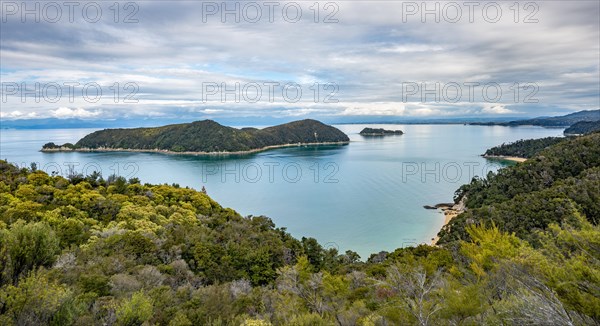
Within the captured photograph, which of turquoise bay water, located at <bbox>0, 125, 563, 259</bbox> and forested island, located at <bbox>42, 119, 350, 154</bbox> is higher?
forested island, located at <bbox>42, 119, 350, 154</bbox>

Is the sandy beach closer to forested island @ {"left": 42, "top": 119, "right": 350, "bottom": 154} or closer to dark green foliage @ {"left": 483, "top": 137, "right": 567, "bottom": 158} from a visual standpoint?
dark green foliage @ {"left": 483, "top": 137, "right": 567, "bottom": 158}

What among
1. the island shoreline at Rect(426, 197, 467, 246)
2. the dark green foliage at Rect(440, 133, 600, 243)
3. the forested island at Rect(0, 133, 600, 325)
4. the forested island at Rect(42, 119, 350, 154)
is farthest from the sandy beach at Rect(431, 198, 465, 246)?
the forested island at Rect(42, 119, 350, 154)

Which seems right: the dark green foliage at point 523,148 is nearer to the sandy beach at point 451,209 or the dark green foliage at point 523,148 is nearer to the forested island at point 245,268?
the sandy beach at point 451,209

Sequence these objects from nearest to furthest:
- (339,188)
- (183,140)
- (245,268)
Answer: (245,268), (339,188), (183,140)

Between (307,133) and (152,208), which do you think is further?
(307,133)

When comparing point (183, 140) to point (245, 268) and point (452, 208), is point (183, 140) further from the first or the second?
point (245, 268)

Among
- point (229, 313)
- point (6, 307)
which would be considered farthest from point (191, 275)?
point (6, 307)

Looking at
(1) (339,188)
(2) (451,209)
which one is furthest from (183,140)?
(2) (451,209)

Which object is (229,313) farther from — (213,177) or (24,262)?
(213,177)
